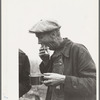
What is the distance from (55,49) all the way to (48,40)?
0.09 m

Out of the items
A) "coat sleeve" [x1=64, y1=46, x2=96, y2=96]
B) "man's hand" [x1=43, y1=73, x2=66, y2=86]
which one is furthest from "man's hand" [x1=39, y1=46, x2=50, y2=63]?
"coat sleeve" [x1=64, y1=46, x2=96, y2=96]

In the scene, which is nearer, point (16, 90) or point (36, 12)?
point (36, 12)

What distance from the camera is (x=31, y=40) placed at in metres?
2.76

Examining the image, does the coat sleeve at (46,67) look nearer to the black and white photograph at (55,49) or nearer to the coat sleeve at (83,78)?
the black and white photograph at (55,49)

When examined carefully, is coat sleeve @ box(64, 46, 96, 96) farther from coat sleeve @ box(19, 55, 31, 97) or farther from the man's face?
coat sleeve @ box(19, 55, 31, 97)

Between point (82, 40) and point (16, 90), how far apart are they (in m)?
0.97

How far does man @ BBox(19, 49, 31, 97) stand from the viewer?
2836mm

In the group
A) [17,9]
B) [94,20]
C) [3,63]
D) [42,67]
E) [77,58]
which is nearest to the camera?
[94,20]

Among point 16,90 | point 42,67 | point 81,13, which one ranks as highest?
point 81,13

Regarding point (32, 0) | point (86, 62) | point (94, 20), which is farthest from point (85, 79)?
point (32, 0)

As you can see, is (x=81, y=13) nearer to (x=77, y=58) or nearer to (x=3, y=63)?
(x=77, y=58)

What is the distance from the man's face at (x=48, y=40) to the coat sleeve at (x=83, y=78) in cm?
23

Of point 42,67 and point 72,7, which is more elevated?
point 72,7

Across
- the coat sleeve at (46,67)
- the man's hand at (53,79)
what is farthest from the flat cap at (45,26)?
the man's hand at (53,79)
